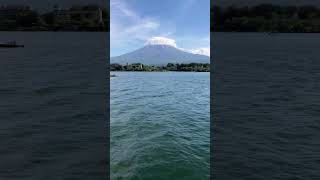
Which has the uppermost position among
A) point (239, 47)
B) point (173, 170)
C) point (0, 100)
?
point (239, 47)

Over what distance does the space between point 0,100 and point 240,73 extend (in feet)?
44.1

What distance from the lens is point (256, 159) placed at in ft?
40.6

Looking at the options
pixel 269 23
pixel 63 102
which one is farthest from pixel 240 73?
pixel 63 102

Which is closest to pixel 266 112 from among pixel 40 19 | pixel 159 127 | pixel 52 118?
pixel 159 127

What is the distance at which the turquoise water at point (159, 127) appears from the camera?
12.2m

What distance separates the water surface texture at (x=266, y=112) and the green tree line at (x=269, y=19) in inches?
37.3

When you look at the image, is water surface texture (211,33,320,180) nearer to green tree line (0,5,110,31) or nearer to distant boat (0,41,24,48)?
green tree line (0,5,110,31)

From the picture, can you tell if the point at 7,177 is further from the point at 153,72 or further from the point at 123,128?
the point at 153,72

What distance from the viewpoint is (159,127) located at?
15852mm

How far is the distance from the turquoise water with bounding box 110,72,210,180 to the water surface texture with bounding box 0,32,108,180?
661mm

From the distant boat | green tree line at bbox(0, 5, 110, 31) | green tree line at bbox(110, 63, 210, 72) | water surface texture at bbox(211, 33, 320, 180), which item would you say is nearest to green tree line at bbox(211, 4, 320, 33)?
water surface texture at bbox(211, 33, 320, 180)

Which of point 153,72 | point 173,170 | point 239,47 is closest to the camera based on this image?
point 173,170

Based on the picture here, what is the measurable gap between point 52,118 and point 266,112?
8.11 m

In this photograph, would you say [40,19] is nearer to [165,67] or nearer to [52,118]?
[165,67]
